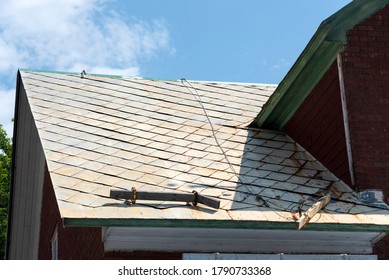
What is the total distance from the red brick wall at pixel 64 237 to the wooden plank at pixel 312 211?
2.15 m

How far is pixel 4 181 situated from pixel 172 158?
15800 mm

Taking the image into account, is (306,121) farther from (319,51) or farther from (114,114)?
(114,114)

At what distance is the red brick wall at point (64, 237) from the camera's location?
33.3 ft

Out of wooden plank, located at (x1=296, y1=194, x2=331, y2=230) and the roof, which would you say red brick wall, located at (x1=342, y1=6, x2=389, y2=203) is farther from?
wooden plank, located at (x1=296, y1=194, x2=331, y2=230)

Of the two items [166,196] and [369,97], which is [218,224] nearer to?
[166,196]

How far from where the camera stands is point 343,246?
999 centimetres

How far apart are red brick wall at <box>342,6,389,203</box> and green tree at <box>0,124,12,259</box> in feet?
49.6

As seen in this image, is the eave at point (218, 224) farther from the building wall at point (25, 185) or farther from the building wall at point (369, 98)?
the building wall at point (25, 185)

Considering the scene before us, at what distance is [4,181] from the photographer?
25.9m

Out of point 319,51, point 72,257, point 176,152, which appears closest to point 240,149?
point 176,152

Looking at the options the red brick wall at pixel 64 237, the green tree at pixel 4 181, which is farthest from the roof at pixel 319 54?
the green tree at pixel 4 181

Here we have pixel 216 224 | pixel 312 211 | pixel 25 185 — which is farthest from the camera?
pixel 25 185

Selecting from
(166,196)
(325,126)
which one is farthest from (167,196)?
(325,126)

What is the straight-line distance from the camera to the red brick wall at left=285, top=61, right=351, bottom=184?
36.2 feet
